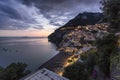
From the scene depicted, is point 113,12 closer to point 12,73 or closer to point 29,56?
point 12,73

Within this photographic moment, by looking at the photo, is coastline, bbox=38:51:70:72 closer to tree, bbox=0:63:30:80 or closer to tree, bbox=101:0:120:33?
tree, bbox=0:63:30:80

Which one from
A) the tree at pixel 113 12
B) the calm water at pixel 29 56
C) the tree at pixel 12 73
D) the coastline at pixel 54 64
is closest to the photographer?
the tree at pixel 113 12

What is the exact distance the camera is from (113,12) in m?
9.48

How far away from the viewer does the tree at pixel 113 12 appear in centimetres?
924

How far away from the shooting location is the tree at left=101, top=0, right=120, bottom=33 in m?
9.24

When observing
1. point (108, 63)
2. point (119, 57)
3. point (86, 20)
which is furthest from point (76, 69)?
point (86, 20)

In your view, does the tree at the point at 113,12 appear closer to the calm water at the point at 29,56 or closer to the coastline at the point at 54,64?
the coastline at the point at 54,64

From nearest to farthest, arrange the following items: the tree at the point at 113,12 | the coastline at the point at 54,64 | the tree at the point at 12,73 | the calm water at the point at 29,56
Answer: the tree at the point at 113,12 → the tree at the point at 12,73 → the coastline at the point at 54,64 → the calm water at the point at 29,56

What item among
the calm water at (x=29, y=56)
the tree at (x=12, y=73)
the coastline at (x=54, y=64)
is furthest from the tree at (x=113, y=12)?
the calm water at (x=29, y=56)

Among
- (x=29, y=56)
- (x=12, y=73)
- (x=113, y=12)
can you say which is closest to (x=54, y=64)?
(x=12, y=73)

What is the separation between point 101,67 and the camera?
26.4 feet

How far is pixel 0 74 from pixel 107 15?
18.1m

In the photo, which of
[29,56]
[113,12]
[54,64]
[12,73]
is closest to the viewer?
[113,12]

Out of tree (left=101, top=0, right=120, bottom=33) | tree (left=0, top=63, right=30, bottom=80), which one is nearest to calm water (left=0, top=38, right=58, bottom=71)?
tree (left=0, top=63, right=30, bottom=80)
